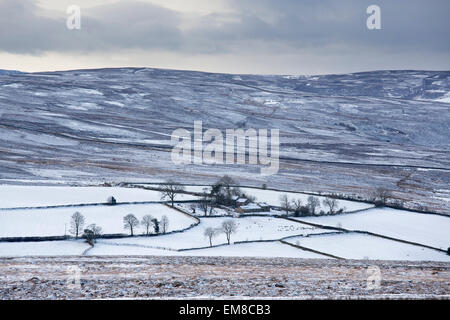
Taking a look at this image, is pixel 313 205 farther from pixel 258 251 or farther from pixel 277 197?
pixel 258 251

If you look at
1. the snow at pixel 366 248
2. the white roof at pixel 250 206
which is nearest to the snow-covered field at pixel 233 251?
the snow at pixel 366 248

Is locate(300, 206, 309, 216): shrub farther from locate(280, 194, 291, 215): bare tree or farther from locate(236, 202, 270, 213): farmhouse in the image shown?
locate(236, 202, 270, 213): farmhouse

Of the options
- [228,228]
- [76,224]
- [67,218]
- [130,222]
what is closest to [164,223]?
[130,222]

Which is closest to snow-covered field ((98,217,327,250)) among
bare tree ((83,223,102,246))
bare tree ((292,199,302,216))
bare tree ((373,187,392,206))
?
bare tree ((83,223,102,246))

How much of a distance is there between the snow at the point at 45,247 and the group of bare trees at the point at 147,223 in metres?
6.65

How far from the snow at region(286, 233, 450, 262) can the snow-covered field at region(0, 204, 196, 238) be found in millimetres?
14075

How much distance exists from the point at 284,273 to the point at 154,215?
40.9m

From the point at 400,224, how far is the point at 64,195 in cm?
4239

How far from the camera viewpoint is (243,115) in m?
185

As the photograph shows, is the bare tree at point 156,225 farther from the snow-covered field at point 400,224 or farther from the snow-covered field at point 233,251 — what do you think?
the snow-covered field at point 400,224
